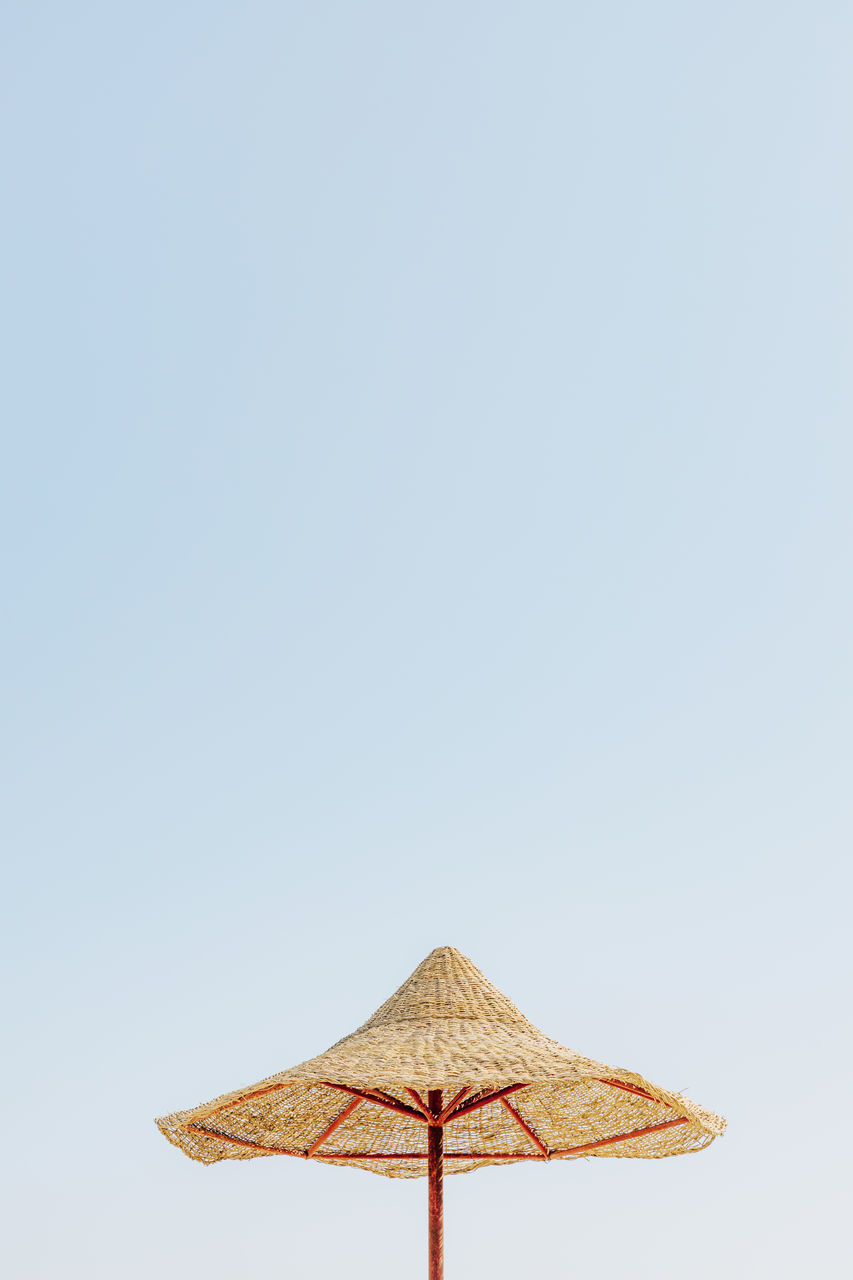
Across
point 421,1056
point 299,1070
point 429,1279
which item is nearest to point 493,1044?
point 421,1056

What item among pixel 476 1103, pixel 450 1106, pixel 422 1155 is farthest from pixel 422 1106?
pixel 422 1155

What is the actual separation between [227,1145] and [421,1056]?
1565 millimetres

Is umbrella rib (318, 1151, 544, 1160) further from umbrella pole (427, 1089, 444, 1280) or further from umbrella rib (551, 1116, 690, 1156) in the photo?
umbrella pole (427, 1089, 444, 1280)

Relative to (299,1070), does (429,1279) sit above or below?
Result: below

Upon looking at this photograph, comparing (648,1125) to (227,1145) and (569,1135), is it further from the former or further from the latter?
(227,1145)

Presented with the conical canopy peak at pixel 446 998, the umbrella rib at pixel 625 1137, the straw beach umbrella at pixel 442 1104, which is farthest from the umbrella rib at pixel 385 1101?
the umbrella rib at pixel 625 1137

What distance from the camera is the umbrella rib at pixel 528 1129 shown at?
5672 mm

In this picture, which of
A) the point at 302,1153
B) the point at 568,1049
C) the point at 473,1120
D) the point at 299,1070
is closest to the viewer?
the point at 299,1070

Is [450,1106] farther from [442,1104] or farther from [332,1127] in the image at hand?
[332,1127]

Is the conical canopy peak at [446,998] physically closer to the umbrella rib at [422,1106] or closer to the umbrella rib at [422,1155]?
the umbrella rib at [422,1106]

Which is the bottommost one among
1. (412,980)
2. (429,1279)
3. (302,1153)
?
(429,1279)

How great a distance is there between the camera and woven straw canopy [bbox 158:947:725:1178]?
4242mm

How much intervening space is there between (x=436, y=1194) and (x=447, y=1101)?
53 cm

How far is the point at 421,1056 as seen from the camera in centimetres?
443
